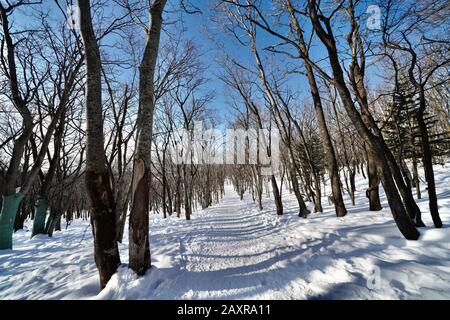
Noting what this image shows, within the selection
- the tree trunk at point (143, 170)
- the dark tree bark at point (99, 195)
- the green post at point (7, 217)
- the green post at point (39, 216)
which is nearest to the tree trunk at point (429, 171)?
the tree trunk at point (143, 170)

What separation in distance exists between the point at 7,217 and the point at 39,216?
3.83m

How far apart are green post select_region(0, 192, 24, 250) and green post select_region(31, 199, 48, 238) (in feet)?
10.3

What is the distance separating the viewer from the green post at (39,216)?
8.69 metres

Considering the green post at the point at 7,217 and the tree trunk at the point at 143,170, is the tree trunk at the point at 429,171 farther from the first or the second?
the green post at the point at 7,217

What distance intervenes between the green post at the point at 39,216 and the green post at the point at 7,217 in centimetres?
314

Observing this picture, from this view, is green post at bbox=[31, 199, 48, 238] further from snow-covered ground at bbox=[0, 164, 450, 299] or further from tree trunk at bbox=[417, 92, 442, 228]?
tree trunk at bbox=[417, 92, 442, 228]

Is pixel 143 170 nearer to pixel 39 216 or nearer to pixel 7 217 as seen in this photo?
pixel 7 217

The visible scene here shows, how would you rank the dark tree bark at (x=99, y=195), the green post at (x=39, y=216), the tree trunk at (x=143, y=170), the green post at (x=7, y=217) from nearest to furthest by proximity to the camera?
the dark tree bark at (x=99, y=195) < the tree trunk at (x=143, y=170) < the green post at (x=7, y=217) < the green post at (x=39, y=216)

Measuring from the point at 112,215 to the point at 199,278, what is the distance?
6.21 feet

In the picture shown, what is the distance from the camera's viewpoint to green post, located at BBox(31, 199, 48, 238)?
8688mm

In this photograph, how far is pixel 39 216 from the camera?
8.95 metres
